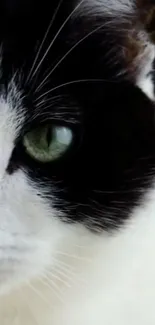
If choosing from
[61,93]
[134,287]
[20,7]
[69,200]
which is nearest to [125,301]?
[134,287]

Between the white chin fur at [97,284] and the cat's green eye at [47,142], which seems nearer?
the cat's green eye at [47,142]

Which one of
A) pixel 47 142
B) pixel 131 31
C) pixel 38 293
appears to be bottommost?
pixel 38 293

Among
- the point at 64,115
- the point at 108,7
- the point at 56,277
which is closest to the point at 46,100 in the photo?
the point at 64,115

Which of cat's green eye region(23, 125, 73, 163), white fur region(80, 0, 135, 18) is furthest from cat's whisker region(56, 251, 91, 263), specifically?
white fur region(80, 0, 135, 18)

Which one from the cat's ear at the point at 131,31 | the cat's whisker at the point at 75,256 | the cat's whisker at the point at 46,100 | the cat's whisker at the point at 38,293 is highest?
the cat's ear at the point at 131,31

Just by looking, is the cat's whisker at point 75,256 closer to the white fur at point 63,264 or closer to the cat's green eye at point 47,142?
the white fur at point 63,264

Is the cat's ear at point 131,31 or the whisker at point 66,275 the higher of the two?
the cat's ear at point 131,31

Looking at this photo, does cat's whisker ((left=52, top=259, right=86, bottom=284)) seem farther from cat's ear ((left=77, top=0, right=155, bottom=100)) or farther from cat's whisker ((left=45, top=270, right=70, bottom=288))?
cat's ear ((left=77, top=0, right=155, bottom=100))

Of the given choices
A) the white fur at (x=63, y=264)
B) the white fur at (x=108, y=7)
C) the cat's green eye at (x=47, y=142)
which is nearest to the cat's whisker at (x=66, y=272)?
the white fur at (x=63, y=264)

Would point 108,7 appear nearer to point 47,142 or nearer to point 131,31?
point 131,31
